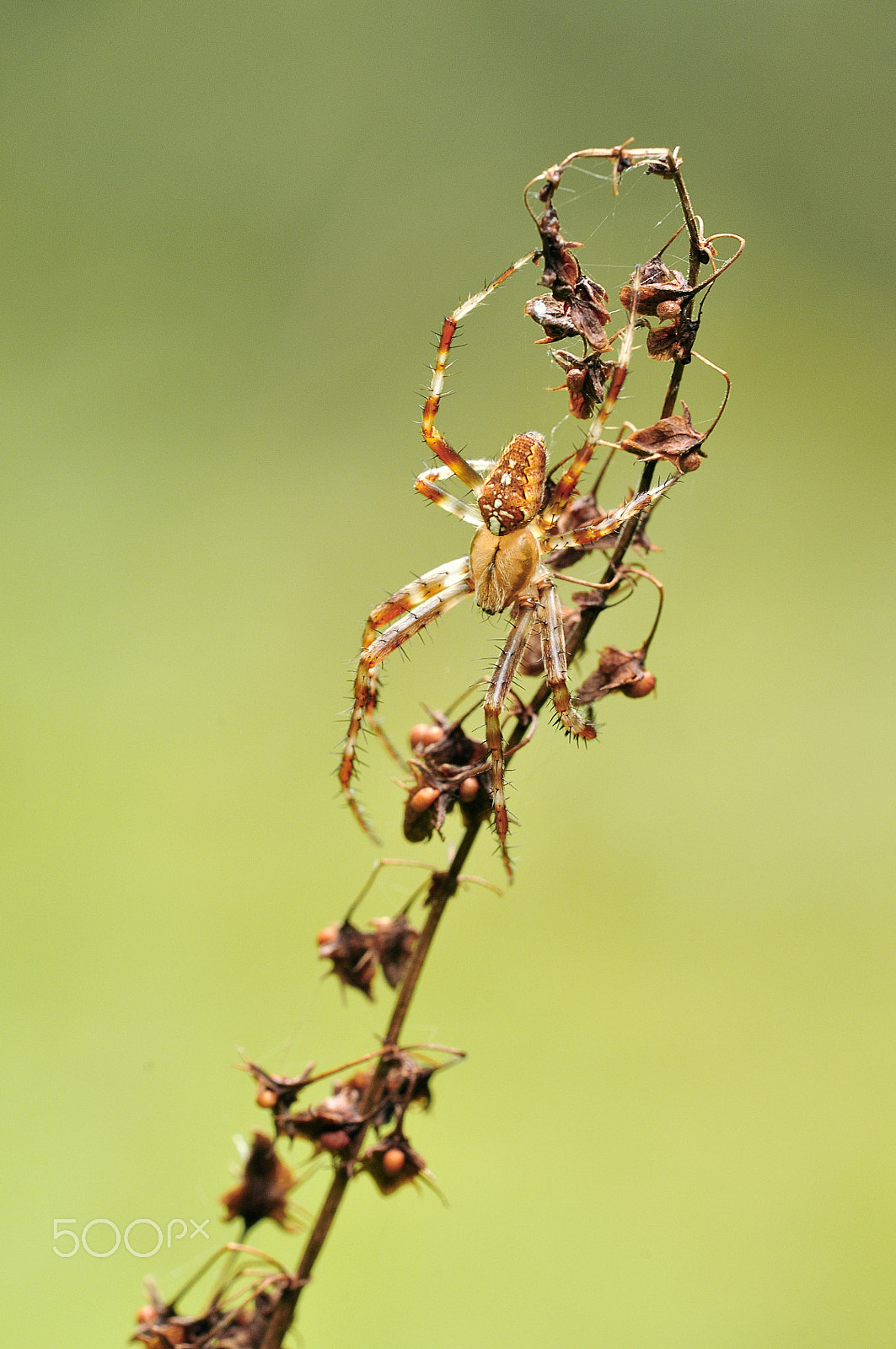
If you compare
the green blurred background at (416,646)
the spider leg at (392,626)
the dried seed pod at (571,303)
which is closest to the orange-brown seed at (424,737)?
the dried seed pod at (571,303)

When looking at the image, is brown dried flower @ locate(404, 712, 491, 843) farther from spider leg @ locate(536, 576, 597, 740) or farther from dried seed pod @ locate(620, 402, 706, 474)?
dried seed pod @ locate(620, 402, 706, 474)

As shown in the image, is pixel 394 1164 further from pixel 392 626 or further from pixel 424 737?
pixel 392 626

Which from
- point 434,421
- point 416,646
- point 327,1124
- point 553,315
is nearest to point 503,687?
point 434,421

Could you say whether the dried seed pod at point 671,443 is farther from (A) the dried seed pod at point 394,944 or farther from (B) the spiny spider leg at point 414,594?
(B) the spiny spider leg at point 414,594

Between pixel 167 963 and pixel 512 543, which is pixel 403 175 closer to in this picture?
pixel 167 963

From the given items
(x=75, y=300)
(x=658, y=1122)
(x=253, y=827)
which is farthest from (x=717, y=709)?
(x=75, y=300)

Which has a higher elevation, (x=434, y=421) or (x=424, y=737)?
(x=434, y=421)

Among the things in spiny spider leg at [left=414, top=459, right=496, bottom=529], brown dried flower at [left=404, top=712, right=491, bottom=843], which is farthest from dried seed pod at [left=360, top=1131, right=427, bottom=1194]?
spiny spider leg at [left=414, top=459, right=496, bottom=529]
